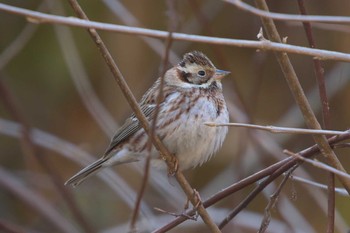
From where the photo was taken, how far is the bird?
11.0ft

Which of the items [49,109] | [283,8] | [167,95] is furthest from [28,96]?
[167,95]

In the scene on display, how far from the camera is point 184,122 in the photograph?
3361 mm

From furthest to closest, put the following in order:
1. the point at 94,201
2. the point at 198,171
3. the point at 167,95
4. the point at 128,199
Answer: the point at 198,171 < the point at 94,201 < the point at 128,199 < the point at 167,95

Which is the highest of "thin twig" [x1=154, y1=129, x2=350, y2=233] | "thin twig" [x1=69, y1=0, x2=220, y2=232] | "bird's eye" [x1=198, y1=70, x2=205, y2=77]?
"bird's eye" [x1=198, y1=70, x2=205, y2=77]

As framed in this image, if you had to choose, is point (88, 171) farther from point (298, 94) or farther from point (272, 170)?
point (298, 94)

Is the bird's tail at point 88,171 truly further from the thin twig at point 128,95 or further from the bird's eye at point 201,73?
the thin twig at point 128,95

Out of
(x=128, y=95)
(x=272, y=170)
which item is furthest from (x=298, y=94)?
(x=128, y=95)

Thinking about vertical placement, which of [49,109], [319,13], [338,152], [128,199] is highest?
[49,109]

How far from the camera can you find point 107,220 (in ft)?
17.7

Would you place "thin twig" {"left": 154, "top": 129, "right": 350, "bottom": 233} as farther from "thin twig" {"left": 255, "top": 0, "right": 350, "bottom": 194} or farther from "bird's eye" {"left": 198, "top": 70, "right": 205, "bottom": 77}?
"bird's eye" {"left": 198, "top": 70, "right": 205, "bottom": 77}

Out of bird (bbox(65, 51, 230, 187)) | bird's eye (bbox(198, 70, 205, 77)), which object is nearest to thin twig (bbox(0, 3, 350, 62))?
bird (bbox(65, 51, 230, 187))

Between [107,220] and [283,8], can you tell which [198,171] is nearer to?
[107,220]

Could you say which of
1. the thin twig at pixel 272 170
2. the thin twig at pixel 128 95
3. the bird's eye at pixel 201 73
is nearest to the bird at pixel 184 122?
the bird's eye at pixel 201 73

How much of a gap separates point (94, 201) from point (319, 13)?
6.77 ft
